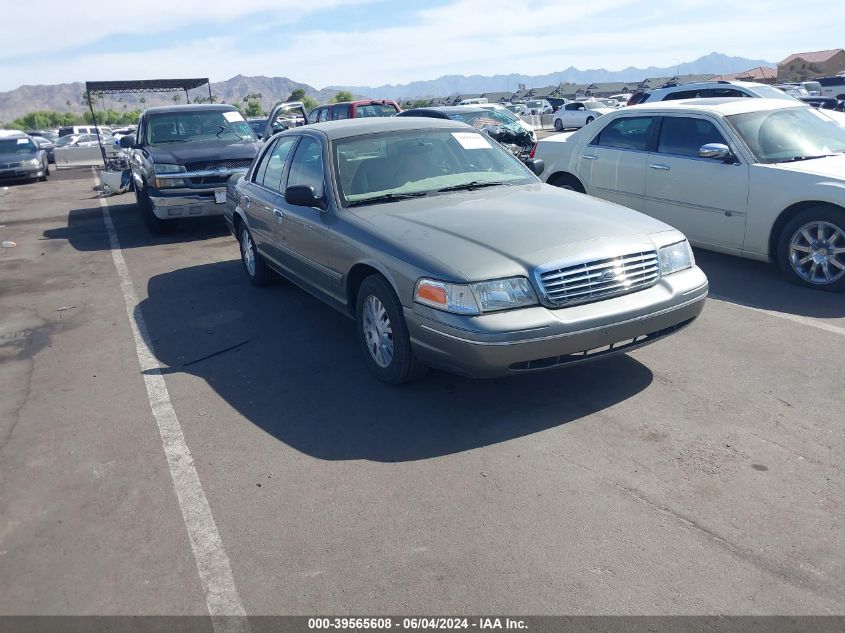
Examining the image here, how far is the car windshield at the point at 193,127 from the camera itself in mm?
11445

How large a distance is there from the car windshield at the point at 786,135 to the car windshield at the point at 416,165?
2.57 m

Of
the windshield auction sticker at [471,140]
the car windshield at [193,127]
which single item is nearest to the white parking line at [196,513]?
the windshield auction sticker at [471,140]

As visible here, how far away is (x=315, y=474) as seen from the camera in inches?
148

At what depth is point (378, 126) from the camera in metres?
5.78

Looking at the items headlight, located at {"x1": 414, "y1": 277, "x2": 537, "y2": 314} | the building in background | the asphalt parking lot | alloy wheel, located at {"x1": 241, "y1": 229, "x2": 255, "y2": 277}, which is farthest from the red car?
the building in background

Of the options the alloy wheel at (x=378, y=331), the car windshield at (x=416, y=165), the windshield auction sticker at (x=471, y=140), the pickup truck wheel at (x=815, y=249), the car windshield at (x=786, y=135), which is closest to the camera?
the alloy wheel at (x=378, y=331)

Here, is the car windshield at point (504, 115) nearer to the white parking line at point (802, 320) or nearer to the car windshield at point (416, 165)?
the car windshield at point (416, 165)

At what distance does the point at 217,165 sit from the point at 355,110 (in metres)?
7.86

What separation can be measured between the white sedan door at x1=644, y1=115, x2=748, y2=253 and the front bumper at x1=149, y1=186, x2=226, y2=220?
242 inches

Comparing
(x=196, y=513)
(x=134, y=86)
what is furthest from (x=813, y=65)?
(x=196, y=513)

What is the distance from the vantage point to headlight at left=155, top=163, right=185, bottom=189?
10352mm

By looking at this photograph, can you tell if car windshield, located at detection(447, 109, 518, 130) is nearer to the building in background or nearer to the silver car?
the silver car

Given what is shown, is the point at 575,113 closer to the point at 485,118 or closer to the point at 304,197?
the point at 485,118

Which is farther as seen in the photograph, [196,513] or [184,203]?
[184,203]
